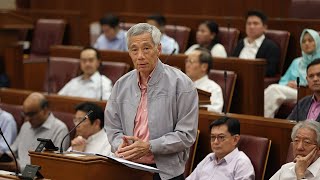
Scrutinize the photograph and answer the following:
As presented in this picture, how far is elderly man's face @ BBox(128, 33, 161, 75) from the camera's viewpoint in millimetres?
2096

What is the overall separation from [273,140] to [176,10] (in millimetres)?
2827

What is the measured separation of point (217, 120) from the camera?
2885 mm

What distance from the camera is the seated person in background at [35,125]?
353 centimetres

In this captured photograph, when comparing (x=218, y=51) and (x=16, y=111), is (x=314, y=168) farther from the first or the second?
(x=218, y=51)

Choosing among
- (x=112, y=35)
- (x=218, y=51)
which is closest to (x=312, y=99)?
(x=218, y=51)

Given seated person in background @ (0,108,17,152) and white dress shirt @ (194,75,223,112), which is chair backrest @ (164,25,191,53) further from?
seated person in background @ (0,108,17,152)

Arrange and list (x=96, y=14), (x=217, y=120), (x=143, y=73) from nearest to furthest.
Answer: (x=143, y=73) → (x=217, y=120) → (x=96, y=14)

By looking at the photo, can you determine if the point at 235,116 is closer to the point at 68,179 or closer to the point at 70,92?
the point at 68,179

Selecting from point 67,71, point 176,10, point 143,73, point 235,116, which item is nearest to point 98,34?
point 176,10

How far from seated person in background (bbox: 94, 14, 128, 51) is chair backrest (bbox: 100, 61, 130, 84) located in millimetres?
715

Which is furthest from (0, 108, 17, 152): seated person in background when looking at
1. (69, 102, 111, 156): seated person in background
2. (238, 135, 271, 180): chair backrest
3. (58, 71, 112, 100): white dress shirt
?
(238, 135, 271, 180): chair backrest

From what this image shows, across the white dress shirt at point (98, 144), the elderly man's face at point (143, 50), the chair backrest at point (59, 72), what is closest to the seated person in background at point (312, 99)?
the white dress shirt at point (98, 144)

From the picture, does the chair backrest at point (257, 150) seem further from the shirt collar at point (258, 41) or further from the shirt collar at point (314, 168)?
the shirt collar at point (258, 41)

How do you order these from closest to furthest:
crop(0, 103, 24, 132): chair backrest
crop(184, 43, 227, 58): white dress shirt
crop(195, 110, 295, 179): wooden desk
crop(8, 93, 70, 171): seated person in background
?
crop(195, 110, 295, 179): wooden desk
crop(8, 93, 70, 171): seated person in background
crop(0, 103, 24, 132): chair backrest
crop(184, 43, 227, 58): white dress shirt
